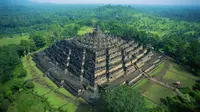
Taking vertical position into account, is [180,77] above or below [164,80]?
above

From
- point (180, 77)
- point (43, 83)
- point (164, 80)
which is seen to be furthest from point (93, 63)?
point (180, 77)

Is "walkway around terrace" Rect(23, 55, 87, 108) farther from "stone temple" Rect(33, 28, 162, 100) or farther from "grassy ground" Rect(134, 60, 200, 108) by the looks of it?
"grassy ground" Rect(134, 60, 200, 108)

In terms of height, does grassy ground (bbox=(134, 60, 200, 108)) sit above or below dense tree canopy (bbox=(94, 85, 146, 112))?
below

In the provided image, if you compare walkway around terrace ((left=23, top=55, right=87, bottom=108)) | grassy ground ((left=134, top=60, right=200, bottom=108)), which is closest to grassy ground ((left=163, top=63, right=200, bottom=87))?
grassy ground ((left=134, top=60, right=200, bottom=108))

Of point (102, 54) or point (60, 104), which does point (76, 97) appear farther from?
point (102, 54)

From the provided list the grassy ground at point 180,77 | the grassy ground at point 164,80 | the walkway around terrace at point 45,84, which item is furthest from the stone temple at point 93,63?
the grassy ground at point 180,77

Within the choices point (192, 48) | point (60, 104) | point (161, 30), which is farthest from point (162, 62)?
point (161, 30)

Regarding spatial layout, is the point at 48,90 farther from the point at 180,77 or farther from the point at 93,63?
the point at 180,77
